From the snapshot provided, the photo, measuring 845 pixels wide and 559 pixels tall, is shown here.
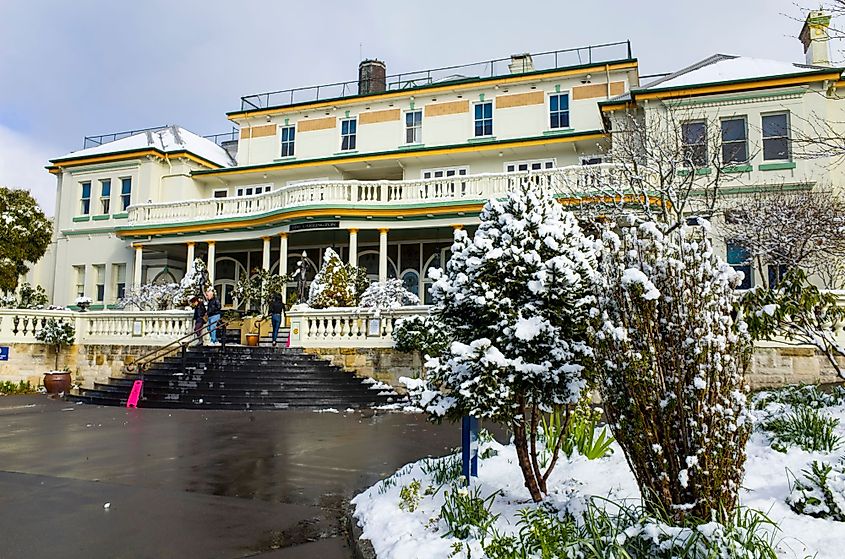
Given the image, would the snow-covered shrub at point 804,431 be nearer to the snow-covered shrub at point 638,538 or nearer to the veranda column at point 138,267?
the snow-covered shrub at point 638,538

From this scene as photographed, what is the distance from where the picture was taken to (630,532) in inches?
138

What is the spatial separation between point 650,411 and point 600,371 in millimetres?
410

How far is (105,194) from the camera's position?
28.5m

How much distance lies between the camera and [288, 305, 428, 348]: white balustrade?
15578mm

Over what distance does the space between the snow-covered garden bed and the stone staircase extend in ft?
26.9

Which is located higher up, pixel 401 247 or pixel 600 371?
pixel 401 247

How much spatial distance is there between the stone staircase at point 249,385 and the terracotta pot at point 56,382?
1198 millimetres

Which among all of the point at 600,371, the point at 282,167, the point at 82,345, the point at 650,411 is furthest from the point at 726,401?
the point at 282,167

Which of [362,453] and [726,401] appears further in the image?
[362,453]

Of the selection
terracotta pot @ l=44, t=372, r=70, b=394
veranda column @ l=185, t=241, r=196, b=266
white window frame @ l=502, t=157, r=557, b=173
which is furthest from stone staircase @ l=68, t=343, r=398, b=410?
white window frame @ l=502, t=157, r=557, b=173

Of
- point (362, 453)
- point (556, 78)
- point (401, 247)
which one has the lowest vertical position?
point (362, 453)

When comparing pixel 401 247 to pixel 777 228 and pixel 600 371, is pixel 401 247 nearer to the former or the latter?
pixel 777 228

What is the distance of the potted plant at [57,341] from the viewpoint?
Result: 56.6 ft

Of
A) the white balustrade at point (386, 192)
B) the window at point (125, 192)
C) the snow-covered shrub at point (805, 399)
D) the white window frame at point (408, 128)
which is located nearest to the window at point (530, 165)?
the white balustrade at point (386, 192)
